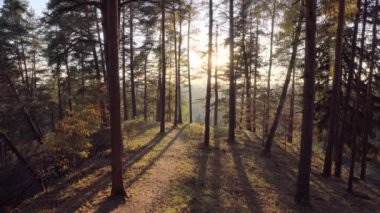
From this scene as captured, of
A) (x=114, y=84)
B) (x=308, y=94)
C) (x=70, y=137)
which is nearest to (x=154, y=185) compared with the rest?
(x=70, y=137)

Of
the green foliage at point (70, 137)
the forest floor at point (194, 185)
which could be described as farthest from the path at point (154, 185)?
the green foliage at point (70, 137)

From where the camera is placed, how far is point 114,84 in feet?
29.1

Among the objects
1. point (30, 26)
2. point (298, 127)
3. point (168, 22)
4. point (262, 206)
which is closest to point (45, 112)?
point (30, 26)

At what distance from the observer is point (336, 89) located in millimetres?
13172

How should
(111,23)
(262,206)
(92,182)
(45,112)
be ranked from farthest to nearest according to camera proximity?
(45,112), (92,182), (262,206), (111,23)

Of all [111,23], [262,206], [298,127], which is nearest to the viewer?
[111,23]

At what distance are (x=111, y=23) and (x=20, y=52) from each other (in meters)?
22.0

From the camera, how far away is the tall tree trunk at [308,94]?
9031 mm

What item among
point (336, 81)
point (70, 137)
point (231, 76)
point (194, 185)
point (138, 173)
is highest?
point (231, 76)

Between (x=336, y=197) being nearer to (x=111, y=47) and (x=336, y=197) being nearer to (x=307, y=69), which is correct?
(x=307, y=69)

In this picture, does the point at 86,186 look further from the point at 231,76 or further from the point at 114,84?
the point at 231,76

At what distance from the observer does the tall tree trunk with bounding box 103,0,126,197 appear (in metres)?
8.63

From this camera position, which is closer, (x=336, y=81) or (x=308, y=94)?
(x=308, y=94)

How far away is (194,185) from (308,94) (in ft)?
16.5
